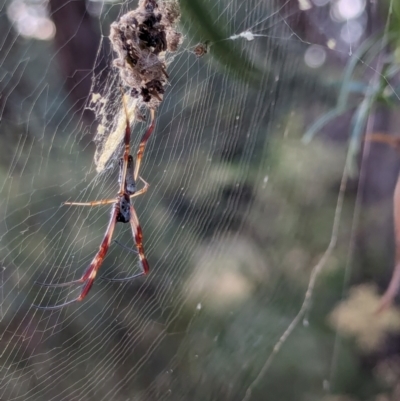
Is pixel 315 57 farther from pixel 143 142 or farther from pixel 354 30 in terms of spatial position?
pixel 143 142

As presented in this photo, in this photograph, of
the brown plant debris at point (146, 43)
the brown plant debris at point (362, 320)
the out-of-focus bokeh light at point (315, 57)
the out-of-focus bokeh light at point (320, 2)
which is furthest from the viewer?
the brown plant debris at point (362, 320)

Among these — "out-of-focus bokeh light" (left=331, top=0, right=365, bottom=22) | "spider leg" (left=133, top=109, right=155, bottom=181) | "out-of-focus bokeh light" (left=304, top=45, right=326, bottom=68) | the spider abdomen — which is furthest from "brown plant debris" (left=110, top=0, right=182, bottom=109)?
"out-of-focus bokeh light" (left=304, top=45, right=326, bottom=68)

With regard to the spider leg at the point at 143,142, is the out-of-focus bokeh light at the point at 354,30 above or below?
above

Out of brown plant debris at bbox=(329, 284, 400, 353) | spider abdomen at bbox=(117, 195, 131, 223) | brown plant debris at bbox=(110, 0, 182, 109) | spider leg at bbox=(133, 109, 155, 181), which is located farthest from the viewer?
brown plant debris at bbox=(329, 284, 400, 353)

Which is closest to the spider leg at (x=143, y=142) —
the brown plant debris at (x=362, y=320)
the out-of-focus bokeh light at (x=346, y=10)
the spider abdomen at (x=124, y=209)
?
the spider abdomen at (x=124, y=209)

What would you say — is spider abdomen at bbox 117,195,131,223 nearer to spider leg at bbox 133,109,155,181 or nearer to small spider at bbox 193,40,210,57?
spider leg at bbox 133,109,155,181

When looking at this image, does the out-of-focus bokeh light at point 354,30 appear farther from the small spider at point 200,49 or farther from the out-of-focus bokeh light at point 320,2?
the small spider at point 200,49

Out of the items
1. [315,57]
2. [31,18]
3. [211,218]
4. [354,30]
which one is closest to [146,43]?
[31,18]

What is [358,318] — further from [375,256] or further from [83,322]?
[83,322]
